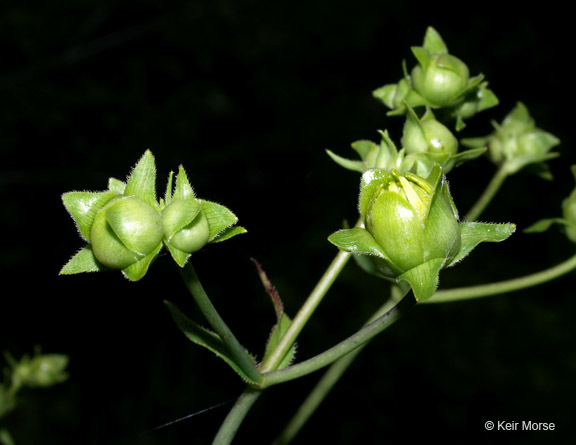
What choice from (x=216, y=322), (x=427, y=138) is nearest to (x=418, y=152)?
(x=427, y=138)

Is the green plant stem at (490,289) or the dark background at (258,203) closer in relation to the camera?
the green plant stem at (490,289)

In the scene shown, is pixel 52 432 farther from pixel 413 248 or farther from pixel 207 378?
pixel 413 248

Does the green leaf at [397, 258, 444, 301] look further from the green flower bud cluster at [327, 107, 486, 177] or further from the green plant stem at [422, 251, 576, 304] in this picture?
the green plant stem at [422, 251, 576, 304]

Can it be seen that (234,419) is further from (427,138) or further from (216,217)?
(427,138)

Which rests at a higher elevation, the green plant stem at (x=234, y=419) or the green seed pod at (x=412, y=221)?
the green seed pod at (x=412, y=221)

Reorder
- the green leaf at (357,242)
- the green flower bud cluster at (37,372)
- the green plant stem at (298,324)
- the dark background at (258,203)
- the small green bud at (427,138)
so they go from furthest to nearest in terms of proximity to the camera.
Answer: the dark background at (258,203) → the green flower bud cluster at (37,372) → the small green bud at (427,138) → the green plant stem at (298,324) → the green leaf at (357,242)

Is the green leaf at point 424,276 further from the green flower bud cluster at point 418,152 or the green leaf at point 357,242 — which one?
the green flower bud cluster at point 418,152

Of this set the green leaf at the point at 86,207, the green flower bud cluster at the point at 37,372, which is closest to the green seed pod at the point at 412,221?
the green leaf at the point at 86,207
